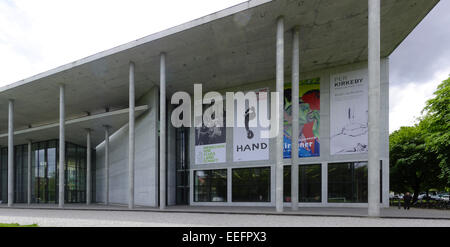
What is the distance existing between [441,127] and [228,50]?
13.8m

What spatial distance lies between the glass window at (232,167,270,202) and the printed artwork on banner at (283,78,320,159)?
2.27m

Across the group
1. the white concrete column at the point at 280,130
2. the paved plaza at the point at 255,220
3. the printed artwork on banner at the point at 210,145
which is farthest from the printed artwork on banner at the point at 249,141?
the paved plaza at the point at 255,220

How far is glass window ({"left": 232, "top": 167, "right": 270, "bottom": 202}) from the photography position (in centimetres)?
2105

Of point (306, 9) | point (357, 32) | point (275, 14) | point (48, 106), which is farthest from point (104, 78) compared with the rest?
point (357, 32)

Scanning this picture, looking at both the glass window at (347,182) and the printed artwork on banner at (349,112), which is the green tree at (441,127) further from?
the glass window at (347,182)

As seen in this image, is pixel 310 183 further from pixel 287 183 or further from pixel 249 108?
pixel 249 108

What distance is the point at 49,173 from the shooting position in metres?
29.6

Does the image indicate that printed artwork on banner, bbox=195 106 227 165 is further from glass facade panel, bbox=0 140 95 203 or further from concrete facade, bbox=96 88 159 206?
glass facade panel, bbox=0 140 95 203

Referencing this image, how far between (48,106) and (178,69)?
535 inches

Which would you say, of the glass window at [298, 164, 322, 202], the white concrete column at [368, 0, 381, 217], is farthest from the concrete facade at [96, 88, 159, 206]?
the white concrete column at [368, 0, 381, 217]

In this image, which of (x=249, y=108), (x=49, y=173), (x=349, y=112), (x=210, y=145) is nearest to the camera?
(x=349, y=112)

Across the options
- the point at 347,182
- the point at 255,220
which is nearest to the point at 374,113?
the point at 255,220

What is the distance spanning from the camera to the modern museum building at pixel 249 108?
14227 millimetres

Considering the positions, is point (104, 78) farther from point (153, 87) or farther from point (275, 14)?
point (275, 14)
